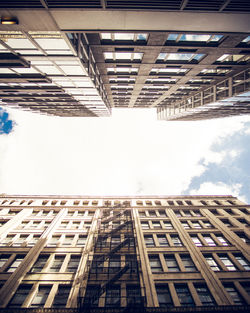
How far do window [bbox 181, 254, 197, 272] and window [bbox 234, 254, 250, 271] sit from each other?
5971 millimetres

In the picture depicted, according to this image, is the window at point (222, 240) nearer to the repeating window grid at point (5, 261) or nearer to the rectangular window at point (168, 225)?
the rectangular window at point (168, 225)

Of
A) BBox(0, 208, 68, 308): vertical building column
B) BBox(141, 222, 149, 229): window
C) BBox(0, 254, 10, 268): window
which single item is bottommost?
BBox(141, 222, 149, 229): window

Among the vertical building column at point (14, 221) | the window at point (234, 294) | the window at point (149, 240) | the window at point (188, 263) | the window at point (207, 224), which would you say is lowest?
the window at point (234, 294)

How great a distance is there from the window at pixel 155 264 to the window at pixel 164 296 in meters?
1.72

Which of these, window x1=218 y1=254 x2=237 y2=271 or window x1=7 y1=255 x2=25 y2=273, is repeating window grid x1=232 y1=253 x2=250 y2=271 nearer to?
window x1=218 y1=254 x2=237 y2=271

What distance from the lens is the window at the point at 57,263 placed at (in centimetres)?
Result: 1828

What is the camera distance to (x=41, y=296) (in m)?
15.3

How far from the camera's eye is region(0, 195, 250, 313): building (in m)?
14.5

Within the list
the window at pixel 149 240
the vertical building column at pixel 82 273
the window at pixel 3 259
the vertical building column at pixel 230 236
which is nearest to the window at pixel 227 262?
the vertical building column at pixel 230 236

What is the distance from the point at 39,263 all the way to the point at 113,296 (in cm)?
981

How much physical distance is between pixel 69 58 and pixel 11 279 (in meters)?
22.0

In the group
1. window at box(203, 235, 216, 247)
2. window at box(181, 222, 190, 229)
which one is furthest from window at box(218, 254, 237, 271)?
window at box(181, 222, 190, 229)

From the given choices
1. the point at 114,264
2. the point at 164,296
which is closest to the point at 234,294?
the point at 164,296

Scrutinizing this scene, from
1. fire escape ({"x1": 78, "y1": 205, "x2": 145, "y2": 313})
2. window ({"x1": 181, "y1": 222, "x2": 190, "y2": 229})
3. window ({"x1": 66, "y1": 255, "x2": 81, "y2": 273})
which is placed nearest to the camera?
fire escape ({"x1": 78, "y1": 205, "x2": 145, "y2": 313})
